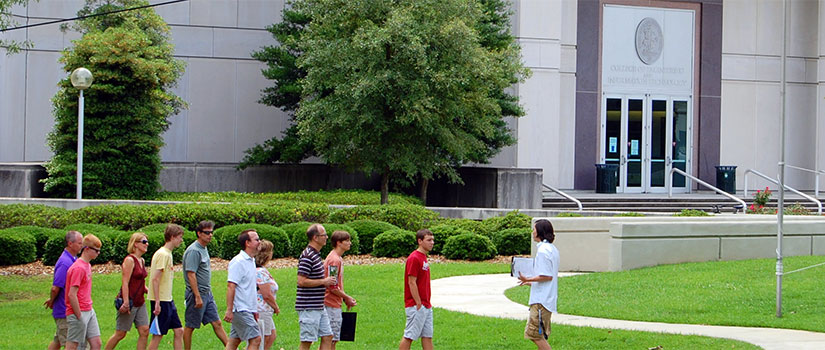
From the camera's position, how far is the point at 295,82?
28562 millimetres

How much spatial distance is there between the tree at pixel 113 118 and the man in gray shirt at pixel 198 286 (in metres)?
15.4

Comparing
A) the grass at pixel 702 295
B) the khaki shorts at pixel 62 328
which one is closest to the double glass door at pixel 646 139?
the grass at pixel 702 295

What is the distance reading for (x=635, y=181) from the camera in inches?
1398

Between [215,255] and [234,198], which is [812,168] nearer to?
[234,198]

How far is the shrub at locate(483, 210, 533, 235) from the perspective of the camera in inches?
824

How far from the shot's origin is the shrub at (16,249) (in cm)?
1759

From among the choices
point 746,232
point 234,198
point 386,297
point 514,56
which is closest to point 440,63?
point 514,56

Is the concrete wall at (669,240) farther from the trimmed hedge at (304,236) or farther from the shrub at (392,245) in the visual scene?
the trimmed hedge at (304,236)

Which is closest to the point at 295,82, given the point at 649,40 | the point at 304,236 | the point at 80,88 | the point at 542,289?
the point at 80,88

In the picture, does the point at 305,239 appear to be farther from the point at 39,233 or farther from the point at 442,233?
the point at 39,233

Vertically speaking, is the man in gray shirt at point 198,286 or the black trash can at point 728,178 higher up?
the black trash can at point 728,178

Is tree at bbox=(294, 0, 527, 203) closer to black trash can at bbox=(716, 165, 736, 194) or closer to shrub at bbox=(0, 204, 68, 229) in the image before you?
shrub at bbox=(0, 204, 68, 229)

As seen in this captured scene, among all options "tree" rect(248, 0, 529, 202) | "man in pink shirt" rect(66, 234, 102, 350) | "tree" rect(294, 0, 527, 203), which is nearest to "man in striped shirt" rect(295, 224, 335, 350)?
"man in pink shirt" rect(66, 234, 102, 350)

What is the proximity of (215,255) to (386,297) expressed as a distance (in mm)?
5378
